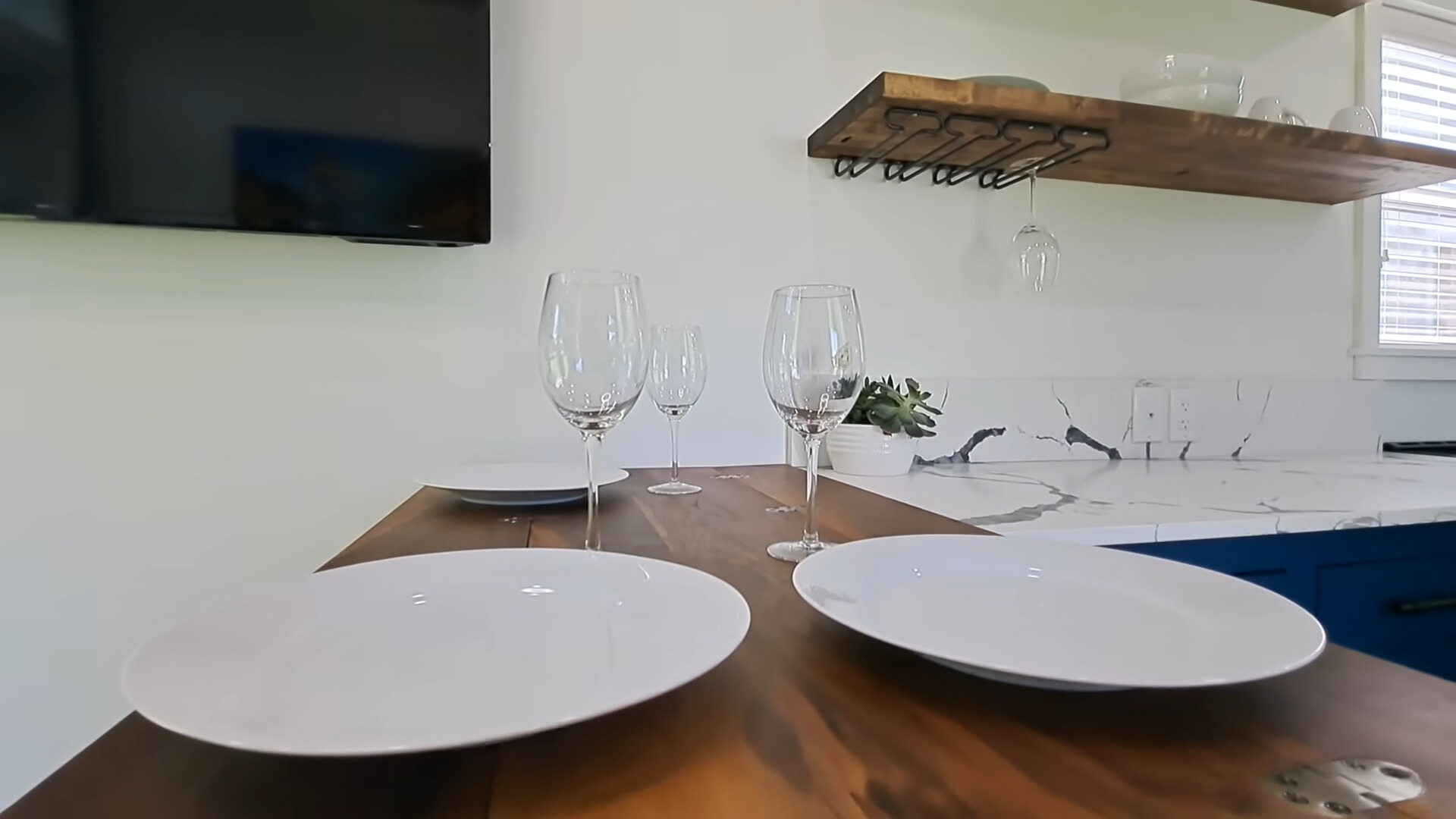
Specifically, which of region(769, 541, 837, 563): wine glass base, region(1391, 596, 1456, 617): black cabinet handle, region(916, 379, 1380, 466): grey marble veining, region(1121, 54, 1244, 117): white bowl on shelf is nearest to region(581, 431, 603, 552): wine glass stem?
region(769, 541, 837, 563): wine glass base

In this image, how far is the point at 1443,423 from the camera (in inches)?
71.2

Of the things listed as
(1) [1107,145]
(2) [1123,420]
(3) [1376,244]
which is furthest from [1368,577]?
(3) [1376,244]

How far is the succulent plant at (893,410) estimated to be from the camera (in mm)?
1197

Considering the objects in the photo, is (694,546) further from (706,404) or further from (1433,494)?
(1433,494)

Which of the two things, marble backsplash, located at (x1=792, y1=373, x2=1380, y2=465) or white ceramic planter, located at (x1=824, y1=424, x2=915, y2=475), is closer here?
white ceramic planter, located at (x1=824, y1=424, x2=915, y2=475)

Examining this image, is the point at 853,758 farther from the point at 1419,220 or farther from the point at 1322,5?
the point at 1419,220

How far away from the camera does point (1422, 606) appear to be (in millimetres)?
1000

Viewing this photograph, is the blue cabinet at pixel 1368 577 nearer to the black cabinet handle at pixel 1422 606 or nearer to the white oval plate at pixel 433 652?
the black cabinet handle at pixel 1422 606

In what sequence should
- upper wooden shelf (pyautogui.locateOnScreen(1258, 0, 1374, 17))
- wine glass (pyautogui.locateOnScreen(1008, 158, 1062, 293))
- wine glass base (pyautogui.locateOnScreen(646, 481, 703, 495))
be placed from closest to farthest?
wine glass base (pyautogui.locateOnScreen(646, 481, 703, 495)) < wine glass (pyautogui.locateOnScreen(1008, 158, 1062, 293)) < upper wooden shelf (pyautogui.locateOnScreen(1258, 0, 1374, 17))

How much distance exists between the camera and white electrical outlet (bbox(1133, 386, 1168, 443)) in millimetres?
1504

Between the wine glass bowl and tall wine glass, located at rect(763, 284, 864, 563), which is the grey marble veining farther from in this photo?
tall wine glass, located at rect(763, 284, 864, 563)

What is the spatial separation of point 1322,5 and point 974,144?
3.70ft

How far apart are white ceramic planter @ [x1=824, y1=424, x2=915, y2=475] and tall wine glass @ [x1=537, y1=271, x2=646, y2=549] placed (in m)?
0.70

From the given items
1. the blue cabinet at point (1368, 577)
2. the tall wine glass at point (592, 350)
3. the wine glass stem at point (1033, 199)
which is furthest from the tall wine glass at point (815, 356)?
the wine glass stem at point (1033, 199)
